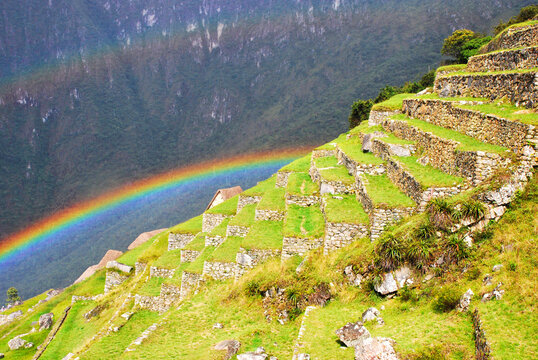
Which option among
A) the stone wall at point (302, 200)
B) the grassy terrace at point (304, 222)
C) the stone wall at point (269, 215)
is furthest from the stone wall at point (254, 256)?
the stone wall at point (269, 215)

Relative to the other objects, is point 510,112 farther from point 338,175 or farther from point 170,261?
point 170,261

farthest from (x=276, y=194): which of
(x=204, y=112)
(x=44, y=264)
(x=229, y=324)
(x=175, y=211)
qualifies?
(x=204, y=112)

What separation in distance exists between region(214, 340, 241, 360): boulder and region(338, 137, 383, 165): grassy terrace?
8846mm

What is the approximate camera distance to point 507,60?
13.7 metres

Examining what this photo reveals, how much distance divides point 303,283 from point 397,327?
3.98 m

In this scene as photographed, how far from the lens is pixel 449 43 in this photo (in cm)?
4103

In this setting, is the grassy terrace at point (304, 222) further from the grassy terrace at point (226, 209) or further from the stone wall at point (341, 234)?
the grassy terrace at point (226, 209)

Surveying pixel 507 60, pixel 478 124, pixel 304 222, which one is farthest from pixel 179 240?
pixel 507 60

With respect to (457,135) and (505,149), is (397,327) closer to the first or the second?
(505,149)

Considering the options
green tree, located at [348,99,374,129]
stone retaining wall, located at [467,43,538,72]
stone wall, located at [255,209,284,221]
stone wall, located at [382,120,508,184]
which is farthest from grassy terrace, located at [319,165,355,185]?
green tree, located at [348,99,374,129]

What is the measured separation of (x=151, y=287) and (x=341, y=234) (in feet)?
43.8

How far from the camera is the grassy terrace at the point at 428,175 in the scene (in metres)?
9.95

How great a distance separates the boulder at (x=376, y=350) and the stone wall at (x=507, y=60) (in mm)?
12129

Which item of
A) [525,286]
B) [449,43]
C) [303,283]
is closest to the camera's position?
[525,286]
